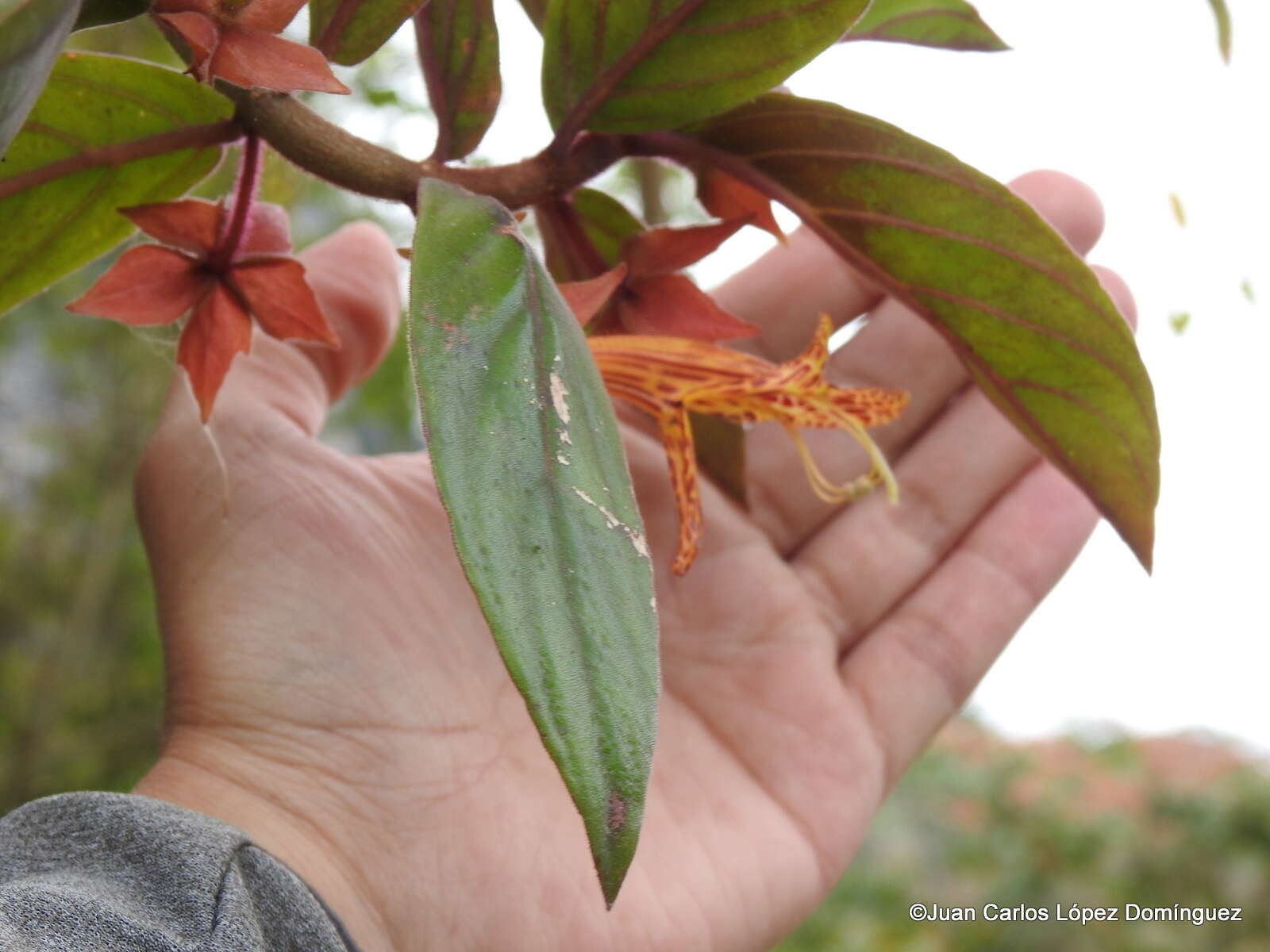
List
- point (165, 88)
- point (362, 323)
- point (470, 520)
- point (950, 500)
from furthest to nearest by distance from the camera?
point (950, 500) → point (362, 323) → point (165, 88) → point (470, 520)

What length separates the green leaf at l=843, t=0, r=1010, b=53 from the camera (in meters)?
0.45

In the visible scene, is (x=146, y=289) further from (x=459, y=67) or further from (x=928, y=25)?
(x=928, y=25)

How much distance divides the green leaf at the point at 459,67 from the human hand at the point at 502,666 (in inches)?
9.8

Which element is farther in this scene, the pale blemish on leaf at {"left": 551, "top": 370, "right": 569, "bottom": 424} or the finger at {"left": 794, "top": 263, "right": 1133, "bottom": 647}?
the finger at {"left": 794, "top": 263, "right": 1133, "bottom": 647}

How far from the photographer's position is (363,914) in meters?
0.49

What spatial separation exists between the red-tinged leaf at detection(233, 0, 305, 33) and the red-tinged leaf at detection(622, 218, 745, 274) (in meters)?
0.15

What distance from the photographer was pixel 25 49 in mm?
204

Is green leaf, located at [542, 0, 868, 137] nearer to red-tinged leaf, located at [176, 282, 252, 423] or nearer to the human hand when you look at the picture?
red-tinged leaf, located at [176, 282, 252, 423]

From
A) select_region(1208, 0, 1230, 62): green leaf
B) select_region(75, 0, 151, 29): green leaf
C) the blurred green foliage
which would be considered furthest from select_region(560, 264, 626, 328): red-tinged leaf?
the blurred green foliage

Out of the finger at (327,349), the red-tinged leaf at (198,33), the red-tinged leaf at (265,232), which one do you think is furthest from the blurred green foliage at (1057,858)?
the red-tinged leaf at (198,33)

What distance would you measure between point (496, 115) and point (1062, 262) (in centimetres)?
20

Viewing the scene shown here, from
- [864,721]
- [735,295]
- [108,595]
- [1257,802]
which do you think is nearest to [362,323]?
[735,295]

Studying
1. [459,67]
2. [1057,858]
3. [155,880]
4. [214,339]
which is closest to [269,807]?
[155,880]

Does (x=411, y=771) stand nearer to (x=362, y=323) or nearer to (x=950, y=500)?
(x=362, y=323)
